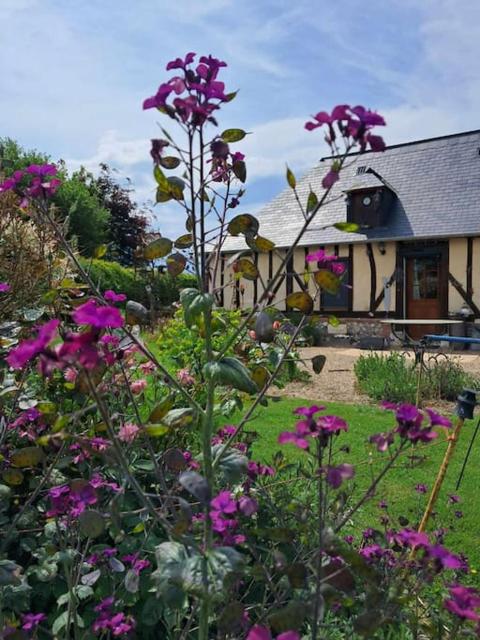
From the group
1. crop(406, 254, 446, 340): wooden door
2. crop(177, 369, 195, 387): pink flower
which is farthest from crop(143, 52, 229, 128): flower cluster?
crop(406, 254, 446, 340): wooden door

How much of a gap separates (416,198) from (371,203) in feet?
4.10

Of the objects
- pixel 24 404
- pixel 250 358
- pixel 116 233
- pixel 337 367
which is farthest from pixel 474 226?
pixel 116 233

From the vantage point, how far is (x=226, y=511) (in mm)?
1153

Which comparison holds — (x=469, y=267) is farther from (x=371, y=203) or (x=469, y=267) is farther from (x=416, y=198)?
(x=371, y=203)

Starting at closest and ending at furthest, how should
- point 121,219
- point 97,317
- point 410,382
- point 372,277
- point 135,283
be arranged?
point 97,317 < point 410,382 < point 372,277 < point 135,283 < point 121,219

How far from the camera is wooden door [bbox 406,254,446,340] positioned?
44.6 ft

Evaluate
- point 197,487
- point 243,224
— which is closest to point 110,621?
point 197,487

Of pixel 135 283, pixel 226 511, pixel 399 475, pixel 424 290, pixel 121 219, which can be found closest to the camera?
pixel 226 511

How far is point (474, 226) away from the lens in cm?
1285

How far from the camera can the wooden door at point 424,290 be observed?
44.6ft

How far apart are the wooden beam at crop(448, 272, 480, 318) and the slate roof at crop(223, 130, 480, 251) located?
108 cm

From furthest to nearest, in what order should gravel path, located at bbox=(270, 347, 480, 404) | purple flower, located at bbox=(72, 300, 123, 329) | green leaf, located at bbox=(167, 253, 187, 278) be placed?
1. gravel path, located at bbox=(270, 347, 480, 404)
2. green leaf, located at bbox=(167, 253, 187, 278)
3. purple flower, located at bbox=(72, 300, 123, 329)

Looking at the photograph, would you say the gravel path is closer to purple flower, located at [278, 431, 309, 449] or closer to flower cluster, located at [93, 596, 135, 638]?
flower cluster, located at [93, 596, 135, 638]

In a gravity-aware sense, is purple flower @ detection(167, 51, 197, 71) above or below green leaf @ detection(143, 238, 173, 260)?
above
